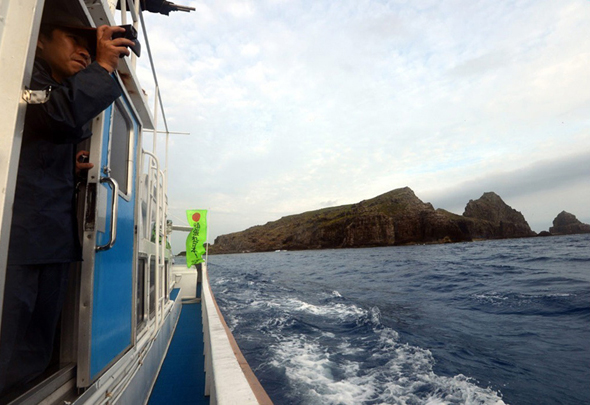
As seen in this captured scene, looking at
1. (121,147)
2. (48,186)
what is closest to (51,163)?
(48,186)

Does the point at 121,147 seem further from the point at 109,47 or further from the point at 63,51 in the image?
the point at 109,47

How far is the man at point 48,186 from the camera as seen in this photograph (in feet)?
4.60

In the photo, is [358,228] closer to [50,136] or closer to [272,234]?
[272,234]

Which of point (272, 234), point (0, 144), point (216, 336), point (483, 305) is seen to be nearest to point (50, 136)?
point (0, 144)

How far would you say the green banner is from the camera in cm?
1034

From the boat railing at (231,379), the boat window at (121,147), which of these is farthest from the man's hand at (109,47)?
the boat railing at (231,379)

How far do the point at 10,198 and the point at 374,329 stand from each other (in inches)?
285

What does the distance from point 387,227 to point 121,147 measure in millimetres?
96642

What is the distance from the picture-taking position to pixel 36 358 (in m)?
1.66

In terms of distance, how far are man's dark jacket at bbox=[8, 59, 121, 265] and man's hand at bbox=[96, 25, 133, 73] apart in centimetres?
8

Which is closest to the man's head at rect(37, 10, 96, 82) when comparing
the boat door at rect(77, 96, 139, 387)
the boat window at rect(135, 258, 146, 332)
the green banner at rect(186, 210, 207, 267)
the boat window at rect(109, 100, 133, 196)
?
the boat door at rect(77, 96, 139, 387)

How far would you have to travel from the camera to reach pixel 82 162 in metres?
2.04

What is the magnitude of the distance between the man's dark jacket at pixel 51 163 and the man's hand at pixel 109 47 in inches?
3.2

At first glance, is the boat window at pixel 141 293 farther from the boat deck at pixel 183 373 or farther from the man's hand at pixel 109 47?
the man's hand at pixel 109 47
